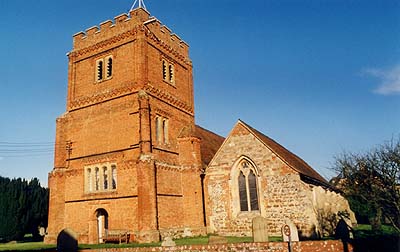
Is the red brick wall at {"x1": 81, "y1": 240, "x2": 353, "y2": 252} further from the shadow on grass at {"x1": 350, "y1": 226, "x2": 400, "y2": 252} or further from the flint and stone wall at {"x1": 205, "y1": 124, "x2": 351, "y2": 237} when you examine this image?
the flint and stone wall at {"x1": 205, "y1": 124, "x2": 351, "y2": 237}

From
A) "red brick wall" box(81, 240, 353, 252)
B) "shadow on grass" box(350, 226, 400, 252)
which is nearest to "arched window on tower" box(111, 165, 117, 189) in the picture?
"red brick wall" box(81, 240, 353, 252)

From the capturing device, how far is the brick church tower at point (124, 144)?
21.4 m

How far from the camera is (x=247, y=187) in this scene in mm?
23234

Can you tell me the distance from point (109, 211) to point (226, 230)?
311 inches

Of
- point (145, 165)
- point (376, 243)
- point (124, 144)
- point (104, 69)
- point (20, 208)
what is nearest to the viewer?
point (376, 243)

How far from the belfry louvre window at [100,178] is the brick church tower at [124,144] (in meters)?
0.07

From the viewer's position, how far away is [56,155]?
24.5 metres

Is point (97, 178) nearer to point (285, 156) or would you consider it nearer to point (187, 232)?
point (187, 232)

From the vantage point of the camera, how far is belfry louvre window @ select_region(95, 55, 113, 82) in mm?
24708

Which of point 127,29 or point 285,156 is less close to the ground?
point 127,29

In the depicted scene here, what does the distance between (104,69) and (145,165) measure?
8.59 meters

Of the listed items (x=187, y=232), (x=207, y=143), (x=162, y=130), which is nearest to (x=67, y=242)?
(x=187, y=232)

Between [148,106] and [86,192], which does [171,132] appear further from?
[86,192]

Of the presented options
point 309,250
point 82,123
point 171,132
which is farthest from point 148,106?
point 309,250
